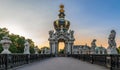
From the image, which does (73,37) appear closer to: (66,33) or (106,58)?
(66,33)

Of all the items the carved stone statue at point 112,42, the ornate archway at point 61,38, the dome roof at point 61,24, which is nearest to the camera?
the carved stone statue at point 112,42

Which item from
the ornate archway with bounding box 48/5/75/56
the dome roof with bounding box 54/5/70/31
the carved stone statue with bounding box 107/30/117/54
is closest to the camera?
the carved stone statue with bounding box 107/30/117/54

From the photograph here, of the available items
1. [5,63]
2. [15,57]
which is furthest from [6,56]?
[15,57]

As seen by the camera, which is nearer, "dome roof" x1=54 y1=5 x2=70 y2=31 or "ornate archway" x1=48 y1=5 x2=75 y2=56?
"ornate archway" x1=48 y1=5 x2=75 y2=56

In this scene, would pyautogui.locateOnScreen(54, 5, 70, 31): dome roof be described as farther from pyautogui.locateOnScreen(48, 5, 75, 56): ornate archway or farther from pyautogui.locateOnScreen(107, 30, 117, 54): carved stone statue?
pyautogui.locateOnScreen(107, 30, 117, 54): carved stone statue

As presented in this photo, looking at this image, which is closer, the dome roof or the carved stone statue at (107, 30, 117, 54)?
the carved stone statue at (107, 30, 117, 54)

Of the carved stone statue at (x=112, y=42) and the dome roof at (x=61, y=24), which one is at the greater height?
the dome roof at (x=61, y=24)

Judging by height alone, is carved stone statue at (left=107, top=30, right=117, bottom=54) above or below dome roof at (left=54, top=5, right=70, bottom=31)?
below

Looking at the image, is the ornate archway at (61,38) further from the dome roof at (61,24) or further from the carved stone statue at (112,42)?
the carved stone statue at (112,42)

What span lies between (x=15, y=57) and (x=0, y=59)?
4744mm

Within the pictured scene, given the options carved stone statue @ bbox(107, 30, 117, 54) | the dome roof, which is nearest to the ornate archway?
the dome roof

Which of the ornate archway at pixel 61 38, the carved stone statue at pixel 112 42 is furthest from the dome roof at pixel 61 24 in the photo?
the carved stone statue at pixel 112 42

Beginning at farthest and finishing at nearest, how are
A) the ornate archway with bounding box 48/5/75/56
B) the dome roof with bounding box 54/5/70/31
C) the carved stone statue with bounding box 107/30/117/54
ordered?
the dome roof with bounding box 54/5/70/31 < the ornate archway with bounding box 48/5/75/56 < the carved stone statue with bounding box 107/30/117/54

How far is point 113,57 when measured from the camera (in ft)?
61.5
